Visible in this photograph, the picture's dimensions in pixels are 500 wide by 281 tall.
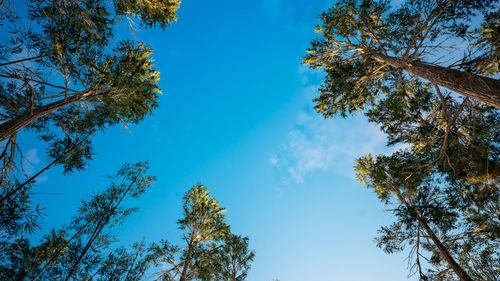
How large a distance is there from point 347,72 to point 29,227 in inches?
378

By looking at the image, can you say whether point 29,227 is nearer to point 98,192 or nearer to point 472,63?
point 98,192

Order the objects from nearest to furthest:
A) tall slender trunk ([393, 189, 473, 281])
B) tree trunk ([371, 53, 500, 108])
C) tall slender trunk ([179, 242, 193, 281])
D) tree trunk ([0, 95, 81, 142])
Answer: tree trunk ([371, 53, 500, 108]), tree trunk ([0, 95, 81, 142]), tall slender trunk ([393, 189, 473, 281]), tall slender trunk ([179, 242, 193, 281])

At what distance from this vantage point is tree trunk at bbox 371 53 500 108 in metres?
2.98

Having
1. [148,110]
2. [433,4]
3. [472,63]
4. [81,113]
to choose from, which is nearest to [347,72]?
[433,4]

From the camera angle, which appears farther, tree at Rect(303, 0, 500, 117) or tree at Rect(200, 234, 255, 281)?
tree at Rect(200, 234, 255, 281)

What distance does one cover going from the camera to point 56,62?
4.45m

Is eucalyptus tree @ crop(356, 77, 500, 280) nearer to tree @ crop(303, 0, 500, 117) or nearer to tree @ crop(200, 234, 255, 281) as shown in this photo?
tree @ crop(303, 0, 500, 117)

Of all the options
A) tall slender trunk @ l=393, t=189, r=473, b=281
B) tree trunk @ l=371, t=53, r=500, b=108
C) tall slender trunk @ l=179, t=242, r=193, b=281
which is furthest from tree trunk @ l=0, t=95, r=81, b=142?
tall slender trunk @ l=393, t=189, r=473, b=281

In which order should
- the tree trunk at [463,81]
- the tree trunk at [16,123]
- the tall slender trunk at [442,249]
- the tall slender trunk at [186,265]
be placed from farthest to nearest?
1. the tall slender trunk at [186,265]
2. the tall slender trunk at [442,249]
3. the tree trunk at [16,123]
4. the tree trunk at [463,81]

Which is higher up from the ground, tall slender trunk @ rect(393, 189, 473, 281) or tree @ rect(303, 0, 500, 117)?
tree @ rect(303, 0, 500, 117)

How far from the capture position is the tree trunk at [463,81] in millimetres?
2982

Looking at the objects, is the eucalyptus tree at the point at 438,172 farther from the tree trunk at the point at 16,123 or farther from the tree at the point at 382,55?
the tree trunk at the point at 16,123

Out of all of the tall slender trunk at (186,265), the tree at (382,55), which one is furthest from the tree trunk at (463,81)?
the tall slender trunk at (186,265)

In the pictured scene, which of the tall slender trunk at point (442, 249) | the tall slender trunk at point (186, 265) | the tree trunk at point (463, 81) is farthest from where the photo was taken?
the tall slender trunk at point (186, 265)
